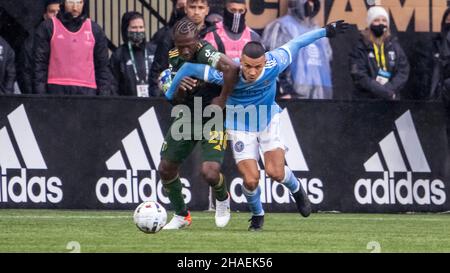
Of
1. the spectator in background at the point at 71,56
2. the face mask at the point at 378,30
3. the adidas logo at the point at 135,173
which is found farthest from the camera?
the face mask at the point at 378,30

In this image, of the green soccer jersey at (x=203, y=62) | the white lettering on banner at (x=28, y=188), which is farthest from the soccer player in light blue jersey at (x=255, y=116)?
the white lettering on banner at (x=28, y=188)

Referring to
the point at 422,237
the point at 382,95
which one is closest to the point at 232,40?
the point at 382,95

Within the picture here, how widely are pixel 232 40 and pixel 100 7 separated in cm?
317

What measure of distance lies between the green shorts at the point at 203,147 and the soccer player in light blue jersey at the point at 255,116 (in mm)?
193

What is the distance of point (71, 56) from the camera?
1811cm

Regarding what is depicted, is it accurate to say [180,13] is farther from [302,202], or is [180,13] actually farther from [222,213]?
[302,202]

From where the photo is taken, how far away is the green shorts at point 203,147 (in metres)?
14.9

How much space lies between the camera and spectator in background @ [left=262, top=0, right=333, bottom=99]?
19.3 m

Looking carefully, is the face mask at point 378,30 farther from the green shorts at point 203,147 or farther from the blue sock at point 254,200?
the blue sock at point 254,200

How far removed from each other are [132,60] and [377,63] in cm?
332

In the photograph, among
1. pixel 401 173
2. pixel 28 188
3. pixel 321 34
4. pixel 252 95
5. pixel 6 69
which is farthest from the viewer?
pixel 401 173

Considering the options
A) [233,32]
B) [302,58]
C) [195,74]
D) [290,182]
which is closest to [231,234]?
[290,182]

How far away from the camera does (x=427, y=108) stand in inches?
733
